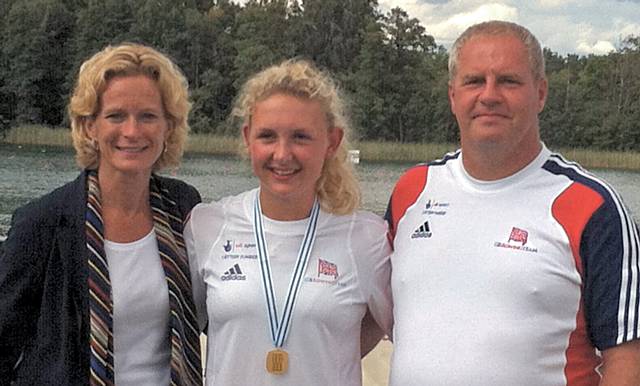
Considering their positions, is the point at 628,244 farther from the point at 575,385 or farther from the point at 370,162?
the point at 370,162

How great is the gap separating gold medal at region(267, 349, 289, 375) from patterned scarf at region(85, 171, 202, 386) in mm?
291

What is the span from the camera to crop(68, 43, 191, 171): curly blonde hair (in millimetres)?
2699

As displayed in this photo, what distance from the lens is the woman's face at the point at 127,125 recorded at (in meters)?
2.69

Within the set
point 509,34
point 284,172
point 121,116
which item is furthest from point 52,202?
point 509,34

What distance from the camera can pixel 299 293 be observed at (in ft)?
8.70

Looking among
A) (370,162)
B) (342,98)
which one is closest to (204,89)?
(370,162)

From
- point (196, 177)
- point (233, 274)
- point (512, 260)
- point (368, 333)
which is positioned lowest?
point (196, 177)

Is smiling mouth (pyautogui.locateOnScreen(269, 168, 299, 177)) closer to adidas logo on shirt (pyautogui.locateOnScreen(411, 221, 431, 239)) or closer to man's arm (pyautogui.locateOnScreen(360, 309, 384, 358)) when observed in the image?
adidas logo on shirt (pyautogui.locateOnScreen(411, 221, 431, 239))

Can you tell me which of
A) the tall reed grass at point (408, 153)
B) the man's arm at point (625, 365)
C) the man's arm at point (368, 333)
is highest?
the man's arm at point (625, 365)

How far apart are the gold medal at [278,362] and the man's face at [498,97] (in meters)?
0.83

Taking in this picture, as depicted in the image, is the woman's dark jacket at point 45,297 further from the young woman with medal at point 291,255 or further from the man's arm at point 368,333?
the man's arm at point 368,333

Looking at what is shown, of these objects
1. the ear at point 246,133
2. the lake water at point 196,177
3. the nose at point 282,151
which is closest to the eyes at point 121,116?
the ear at point 246,133

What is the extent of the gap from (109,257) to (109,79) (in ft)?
1.80

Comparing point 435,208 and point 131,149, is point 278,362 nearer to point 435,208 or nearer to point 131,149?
point 435,208
